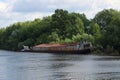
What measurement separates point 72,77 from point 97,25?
118 metres

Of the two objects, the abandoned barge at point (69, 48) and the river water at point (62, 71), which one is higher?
the abandoned barge at point (69, 48)

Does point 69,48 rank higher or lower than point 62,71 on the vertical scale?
higher

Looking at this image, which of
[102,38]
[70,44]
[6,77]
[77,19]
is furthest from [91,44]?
[6,77]

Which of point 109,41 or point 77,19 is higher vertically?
point 77,19

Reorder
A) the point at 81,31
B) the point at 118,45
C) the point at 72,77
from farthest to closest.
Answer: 1. the point at 81,31
2. the point at 118,45
3. the point at 72,77

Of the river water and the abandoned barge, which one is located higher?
the abandoned barge

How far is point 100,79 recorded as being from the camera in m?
58.8

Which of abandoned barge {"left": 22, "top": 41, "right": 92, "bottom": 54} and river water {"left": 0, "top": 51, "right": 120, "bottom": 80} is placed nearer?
river water {"left": 0, "top": 51, "right": 120, "bottom": 80}

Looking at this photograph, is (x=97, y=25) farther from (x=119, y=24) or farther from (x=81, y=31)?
(x=119, y=24)

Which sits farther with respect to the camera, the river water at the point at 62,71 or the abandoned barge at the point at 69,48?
the abandoned barge at the point at 69,48

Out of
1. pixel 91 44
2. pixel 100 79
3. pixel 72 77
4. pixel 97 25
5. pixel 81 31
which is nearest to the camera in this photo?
pixel 100 79

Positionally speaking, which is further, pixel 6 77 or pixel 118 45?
pixel 118 45

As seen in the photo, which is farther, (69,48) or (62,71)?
(69,48)

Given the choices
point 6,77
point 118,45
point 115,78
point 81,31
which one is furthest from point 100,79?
point 81,31
